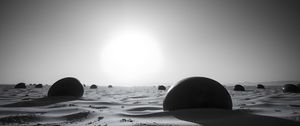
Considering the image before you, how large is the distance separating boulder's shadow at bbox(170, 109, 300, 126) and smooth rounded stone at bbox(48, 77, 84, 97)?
24.8 feet

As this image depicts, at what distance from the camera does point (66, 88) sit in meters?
10.2

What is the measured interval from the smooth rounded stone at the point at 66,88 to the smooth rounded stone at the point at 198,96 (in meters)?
6.92

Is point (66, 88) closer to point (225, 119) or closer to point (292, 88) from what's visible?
point (225, 119)

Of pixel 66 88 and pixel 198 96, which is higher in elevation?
pixel 66 88

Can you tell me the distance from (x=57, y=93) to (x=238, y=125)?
30.9 ft

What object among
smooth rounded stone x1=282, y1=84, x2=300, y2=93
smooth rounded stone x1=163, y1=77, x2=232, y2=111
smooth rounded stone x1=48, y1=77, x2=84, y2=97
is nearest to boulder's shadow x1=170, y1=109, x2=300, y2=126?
smooth rounded stone x1=163, y1=77, x2=232, y2=111

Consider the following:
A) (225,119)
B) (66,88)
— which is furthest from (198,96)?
(66,88)

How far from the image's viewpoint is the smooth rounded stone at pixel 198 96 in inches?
189

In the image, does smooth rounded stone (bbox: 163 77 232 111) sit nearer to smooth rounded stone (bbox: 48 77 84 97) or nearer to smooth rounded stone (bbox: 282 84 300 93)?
smooth rounded stone (bbox: 48 77 84 97)

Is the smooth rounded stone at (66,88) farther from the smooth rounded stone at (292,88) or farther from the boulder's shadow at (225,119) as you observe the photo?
the smooth rounded stone at (292,88)

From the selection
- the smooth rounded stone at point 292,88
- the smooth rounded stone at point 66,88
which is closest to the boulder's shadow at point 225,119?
the smooth rounded stone at point 66,88

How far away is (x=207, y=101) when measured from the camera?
477 cm

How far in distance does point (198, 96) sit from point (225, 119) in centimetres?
113

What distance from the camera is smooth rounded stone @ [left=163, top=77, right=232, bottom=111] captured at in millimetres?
4789
